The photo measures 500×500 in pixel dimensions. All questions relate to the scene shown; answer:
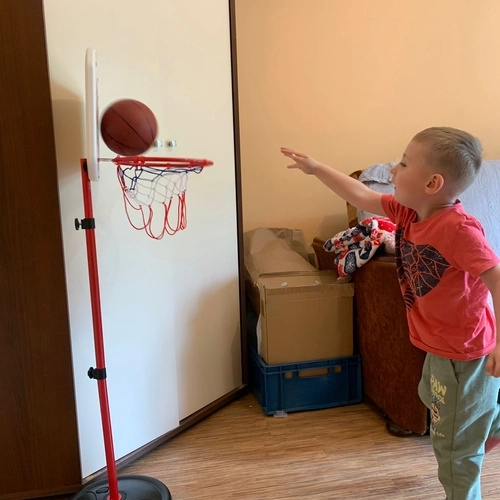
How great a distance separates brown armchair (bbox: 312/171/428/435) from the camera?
1.95m

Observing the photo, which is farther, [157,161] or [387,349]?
[387,349]

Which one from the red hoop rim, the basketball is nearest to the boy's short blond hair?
the red hoop rim

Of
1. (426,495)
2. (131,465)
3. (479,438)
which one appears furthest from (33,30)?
(426,495)

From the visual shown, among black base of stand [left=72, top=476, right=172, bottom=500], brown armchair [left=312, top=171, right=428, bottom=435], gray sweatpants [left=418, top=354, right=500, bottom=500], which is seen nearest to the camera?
gray sweatpants [left=418, top=354, right=500, bottom=500]

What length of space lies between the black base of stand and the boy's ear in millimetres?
1192

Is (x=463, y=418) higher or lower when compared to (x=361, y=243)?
lower

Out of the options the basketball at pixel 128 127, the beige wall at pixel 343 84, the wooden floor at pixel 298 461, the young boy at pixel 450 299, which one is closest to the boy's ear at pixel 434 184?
the young boy at pixel 450 299

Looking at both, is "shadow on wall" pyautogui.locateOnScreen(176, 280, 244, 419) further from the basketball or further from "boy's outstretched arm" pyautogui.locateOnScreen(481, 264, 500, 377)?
"boy's outstretched arm" pyautogui.locateOnScreen(481, 264, 500, 377)

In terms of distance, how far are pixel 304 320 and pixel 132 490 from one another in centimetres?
90

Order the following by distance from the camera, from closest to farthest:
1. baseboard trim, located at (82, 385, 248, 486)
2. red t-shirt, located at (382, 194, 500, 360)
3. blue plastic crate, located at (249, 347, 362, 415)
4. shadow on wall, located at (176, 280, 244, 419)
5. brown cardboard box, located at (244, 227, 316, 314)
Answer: red t-shirt, located at (382, 194, 500, 360) → baseboard trim, located at (82, 385, 248, 486) → shadow on wall, located at (176, 280, 244, 419) → blue plastic crate, located at (249, 347, 362, 415) → brown cardboard box, located at (244, 227, 316, 314)

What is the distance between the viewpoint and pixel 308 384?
223 centimetres

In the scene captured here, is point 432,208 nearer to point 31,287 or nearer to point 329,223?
point 31,287

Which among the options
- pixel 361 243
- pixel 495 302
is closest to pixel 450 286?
pixel 495 302

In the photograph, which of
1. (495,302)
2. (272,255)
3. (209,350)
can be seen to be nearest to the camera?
(495,302)
